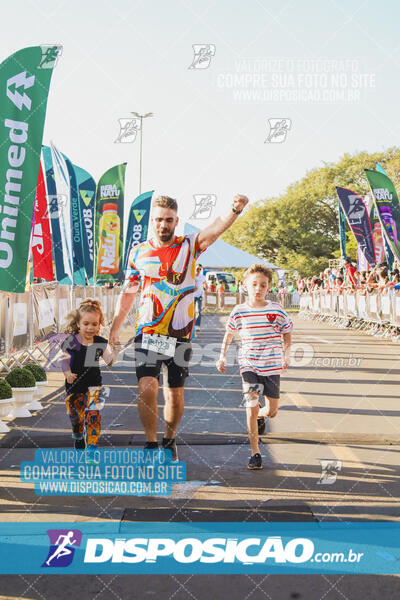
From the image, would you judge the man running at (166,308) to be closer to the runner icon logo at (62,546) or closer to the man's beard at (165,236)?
the man's beard at (165,236)

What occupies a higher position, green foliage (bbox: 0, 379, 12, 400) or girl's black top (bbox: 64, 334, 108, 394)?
girl's black top (bbox: 64, 334, 108, 394)

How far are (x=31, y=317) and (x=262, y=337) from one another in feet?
19.6

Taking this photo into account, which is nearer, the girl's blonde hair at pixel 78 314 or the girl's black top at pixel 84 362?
the girl's black top at pixel 84 362

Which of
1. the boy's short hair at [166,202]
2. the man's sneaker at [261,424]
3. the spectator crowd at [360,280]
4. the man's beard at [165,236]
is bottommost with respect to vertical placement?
the man's sneaker at [261,424]

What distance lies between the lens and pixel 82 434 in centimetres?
584

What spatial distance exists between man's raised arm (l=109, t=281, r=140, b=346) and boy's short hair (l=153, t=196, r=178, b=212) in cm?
65

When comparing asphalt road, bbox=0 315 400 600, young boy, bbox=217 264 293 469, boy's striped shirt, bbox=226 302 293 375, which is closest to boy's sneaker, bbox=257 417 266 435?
asphalt road, bbox=0 315 400 600

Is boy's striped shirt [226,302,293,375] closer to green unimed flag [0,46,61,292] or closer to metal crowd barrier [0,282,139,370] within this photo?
green unimed flag [0,46,61,292]

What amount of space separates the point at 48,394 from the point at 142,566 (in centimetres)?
666

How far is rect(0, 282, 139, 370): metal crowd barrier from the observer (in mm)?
9117

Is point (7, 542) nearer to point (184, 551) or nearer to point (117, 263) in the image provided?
point (184, 551)

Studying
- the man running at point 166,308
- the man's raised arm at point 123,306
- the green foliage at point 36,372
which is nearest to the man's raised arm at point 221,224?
the man running at point 166,308

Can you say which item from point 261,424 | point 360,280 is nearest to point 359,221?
point 360,280

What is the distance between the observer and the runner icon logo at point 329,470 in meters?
5.07
